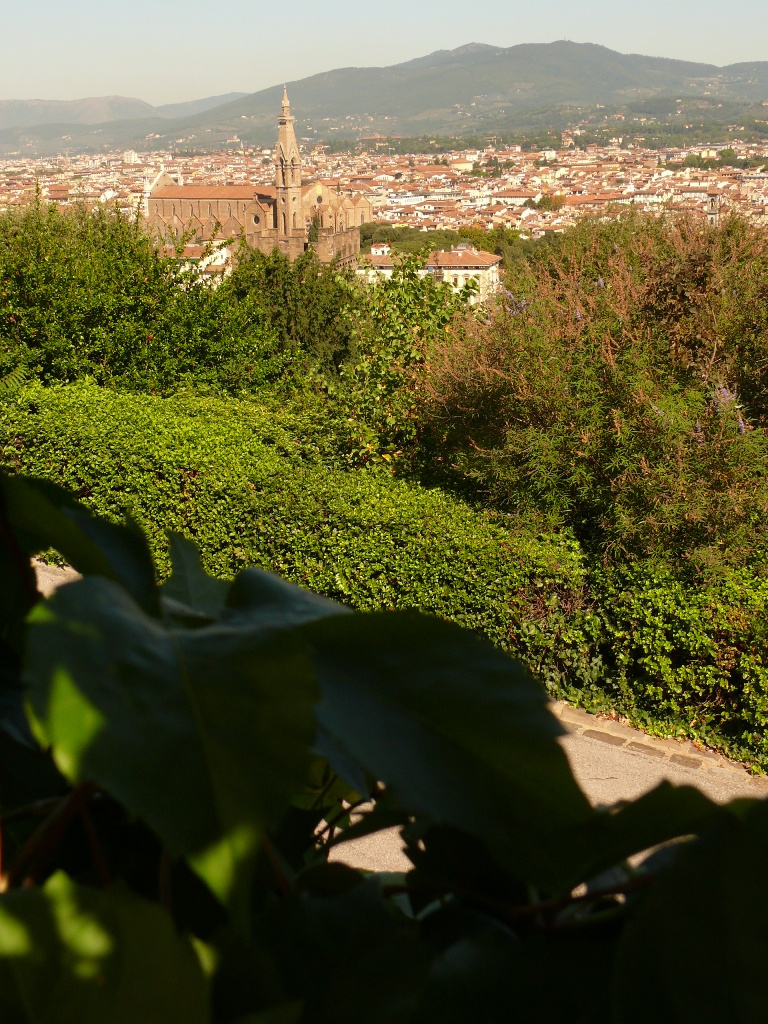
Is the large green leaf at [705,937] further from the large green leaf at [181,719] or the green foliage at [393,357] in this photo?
the green foliage at [393,357]

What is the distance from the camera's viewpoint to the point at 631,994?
340 mm

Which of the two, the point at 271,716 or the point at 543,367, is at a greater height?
the point at 271,716

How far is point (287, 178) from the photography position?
194 feet

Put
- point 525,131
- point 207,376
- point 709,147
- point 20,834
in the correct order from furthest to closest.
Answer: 1. point 525,131
2. point 709,147
3. point 207,376
4. point 20,834

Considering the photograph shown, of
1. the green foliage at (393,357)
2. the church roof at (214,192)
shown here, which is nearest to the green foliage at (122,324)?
the green foliage at (393,357)

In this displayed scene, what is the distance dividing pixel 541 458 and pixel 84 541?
5.95 meters

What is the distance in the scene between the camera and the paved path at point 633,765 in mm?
4973

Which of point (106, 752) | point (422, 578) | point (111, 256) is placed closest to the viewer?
point (106, 752)

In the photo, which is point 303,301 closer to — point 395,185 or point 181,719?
point 181,719

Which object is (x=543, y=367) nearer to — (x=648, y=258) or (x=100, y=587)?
(x=648, y=258)

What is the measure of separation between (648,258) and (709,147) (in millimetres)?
111360

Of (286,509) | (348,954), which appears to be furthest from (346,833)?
(286,509)

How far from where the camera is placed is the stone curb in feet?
17.3

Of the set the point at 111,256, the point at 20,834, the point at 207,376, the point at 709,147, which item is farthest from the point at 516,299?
the point at 709,147
